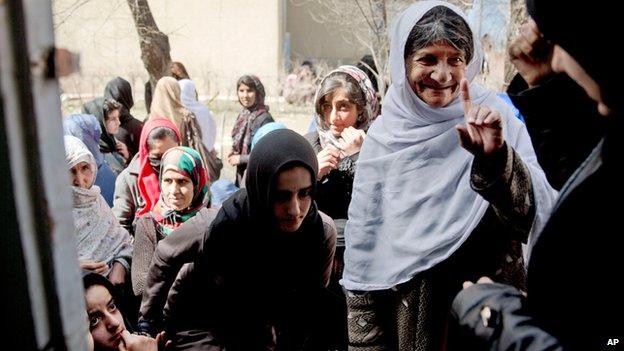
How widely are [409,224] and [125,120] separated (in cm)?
380

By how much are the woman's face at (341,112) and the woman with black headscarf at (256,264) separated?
52cm

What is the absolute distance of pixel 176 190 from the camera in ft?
8.49

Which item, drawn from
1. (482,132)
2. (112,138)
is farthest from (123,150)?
(482,132)

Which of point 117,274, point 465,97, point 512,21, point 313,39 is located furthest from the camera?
point 313,39

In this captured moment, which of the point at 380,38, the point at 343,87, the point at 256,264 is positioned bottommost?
the point at 256,264

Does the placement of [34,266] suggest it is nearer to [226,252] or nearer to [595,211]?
[595,211]

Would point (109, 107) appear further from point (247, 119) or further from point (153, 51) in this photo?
point (153, 51)

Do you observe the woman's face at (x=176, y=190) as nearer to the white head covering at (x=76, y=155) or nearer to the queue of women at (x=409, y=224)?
the queue of women at (x=409, y=224)

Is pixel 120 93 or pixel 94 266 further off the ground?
pixel 120 93

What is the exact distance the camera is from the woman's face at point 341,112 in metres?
2.65

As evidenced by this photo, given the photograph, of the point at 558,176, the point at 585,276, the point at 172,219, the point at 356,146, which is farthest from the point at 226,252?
the point at 585,276

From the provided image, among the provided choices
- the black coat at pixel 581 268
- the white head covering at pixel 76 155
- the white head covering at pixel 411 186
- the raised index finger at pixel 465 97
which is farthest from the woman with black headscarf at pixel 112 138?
the black coat at pixel 581 268

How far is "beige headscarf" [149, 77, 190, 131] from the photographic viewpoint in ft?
15.9

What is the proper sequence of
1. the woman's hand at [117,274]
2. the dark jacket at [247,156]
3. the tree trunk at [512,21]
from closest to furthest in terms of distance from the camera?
the woman's hand at [117,274] < the dark jacket at [247,156] < the tree trunk at [512,21]
